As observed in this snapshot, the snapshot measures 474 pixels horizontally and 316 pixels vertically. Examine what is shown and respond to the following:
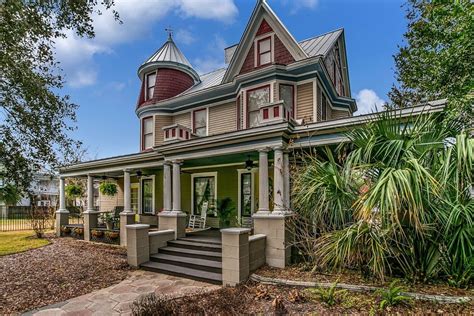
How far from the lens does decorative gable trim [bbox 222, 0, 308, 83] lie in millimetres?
10016

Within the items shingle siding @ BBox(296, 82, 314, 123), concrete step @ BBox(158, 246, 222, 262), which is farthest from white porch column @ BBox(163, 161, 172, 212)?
shingle siding @ BBox(296, 82, 314, 123)

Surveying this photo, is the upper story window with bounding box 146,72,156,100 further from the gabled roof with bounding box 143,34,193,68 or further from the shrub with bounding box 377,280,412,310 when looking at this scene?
the shrub with bounding box 377,280,412,310

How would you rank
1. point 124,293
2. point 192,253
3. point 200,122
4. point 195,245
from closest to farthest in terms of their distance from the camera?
point 124,293 < point 192,253 < point 195,245 < point 200,122

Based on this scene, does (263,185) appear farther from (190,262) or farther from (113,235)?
(113,235)

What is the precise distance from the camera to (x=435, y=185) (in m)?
4.18

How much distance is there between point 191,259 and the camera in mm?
7391

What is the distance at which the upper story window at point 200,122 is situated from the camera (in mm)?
12164

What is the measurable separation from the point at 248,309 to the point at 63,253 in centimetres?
786

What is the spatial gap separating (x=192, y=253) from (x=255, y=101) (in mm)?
5730

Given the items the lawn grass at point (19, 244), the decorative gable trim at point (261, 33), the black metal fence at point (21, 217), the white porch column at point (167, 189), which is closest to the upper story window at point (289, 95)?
the decorative gable trim at point (261, 33)

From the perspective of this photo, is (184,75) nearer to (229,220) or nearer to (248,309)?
(229,220)

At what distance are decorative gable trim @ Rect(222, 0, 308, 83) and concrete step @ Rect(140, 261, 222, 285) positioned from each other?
24.6 ft

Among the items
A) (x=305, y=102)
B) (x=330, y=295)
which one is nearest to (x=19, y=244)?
(x=330, y=295)

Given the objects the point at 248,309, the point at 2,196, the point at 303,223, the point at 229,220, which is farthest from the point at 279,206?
the point at 2,196
